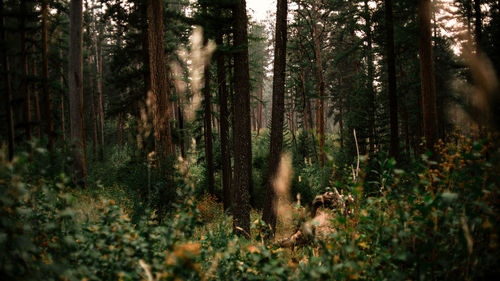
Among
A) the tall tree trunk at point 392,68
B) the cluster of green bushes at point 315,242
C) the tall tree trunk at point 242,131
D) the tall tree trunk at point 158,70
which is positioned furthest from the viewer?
the tall tree trunk at point 392,68

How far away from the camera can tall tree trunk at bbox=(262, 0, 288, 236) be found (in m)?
7.70

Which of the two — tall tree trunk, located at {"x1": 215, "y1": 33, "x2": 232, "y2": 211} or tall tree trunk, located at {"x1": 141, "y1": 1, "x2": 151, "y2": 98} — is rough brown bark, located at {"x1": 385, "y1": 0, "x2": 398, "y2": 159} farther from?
tall tree trunk, located at {"x1": 141, "y1": 1, "x2": 151, "y2": 98}

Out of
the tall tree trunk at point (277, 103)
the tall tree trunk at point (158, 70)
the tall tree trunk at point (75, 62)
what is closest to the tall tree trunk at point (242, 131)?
the tall tree trunk at point (277, 103)

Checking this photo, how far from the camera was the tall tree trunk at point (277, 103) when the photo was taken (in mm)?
7703

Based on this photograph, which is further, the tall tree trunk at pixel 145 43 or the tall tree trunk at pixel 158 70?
the tall tree trunk at pixel 145 43

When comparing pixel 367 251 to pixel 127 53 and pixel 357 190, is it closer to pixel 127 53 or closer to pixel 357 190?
pixel 357 190

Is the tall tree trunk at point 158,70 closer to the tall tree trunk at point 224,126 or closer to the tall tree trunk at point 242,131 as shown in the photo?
the tall tree trunk at point 242,131

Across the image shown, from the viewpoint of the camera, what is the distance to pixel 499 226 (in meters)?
2.09

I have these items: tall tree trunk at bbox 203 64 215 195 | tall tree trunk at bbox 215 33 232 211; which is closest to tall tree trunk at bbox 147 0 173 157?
tall tree trunk at bbox 215 33 232 211

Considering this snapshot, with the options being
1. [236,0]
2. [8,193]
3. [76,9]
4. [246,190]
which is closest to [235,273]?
[8,193]

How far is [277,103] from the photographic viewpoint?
25.5 ft

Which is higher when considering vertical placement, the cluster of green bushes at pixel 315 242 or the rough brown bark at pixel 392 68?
the rough brown bark at pixel 392 68

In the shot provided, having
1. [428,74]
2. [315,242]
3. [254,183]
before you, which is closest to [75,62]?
[315,242]

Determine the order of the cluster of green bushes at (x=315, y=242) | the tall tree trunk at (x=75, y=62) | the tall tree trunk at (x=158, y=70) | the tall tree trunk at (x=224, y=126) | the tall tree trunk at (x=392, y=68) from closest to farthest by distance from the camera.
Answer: the cluster of green bushes at (x=315, y=242) < the tall tree trunk at (x=75, y=62) < the tall tree trunk at (x=158, y=70) < the tall tree trunk at (x=392, y=68) < the tall tree trunk at (x=224, y=126)
